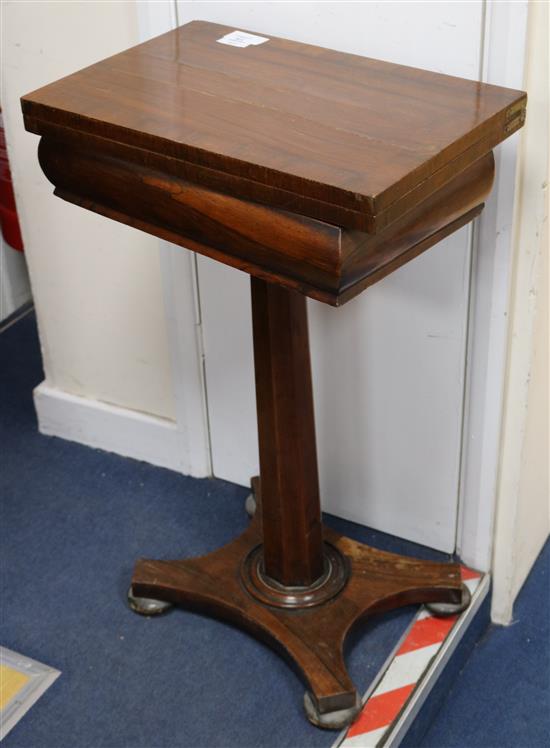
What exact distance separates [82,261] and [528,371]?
1003 mm

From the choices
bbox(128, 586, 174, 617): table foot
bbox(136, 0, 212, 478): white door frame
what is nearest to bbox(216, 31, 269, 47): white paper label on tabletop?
bbox(136, 0, 212, 478): white door frame

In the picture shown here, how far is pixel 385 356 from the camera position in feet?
7.07

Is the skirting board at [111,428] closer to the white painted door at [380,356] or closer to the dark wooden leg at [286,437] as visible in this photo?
the white painted door at [380,356]

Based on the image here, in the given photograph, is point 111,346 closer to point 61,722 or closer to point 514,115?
point 61,722

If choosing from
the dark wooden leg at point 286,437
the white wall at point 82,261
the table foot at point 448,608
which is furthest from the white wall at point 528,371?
the white wall at point 82,261

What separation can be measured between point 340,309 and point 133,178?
0.65m

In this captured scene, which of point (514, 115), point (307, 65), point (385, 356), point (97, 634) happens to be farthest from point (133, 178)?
point (97, 634)

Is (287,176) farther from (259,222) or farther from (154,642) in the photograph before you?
(154,642)

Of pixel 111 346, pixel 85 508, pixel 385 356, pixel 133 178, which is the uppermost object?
pixel 133 178

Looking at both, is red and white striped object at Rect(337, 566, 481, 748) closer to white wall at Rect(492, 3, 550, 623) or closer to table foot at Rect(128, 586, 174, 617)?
white wall at Rect(492, 3, 550, 623)

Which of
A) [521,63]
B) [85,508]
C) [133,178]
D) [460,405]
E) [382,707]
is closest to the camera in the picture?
[133,178]

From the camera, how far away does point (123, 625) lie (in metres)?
2.21

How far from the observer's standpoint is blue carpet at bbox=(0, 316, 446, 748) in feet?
6.59

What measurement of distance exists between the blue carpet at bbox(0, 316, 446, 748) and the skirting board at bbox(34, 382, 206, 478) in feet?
0.09
